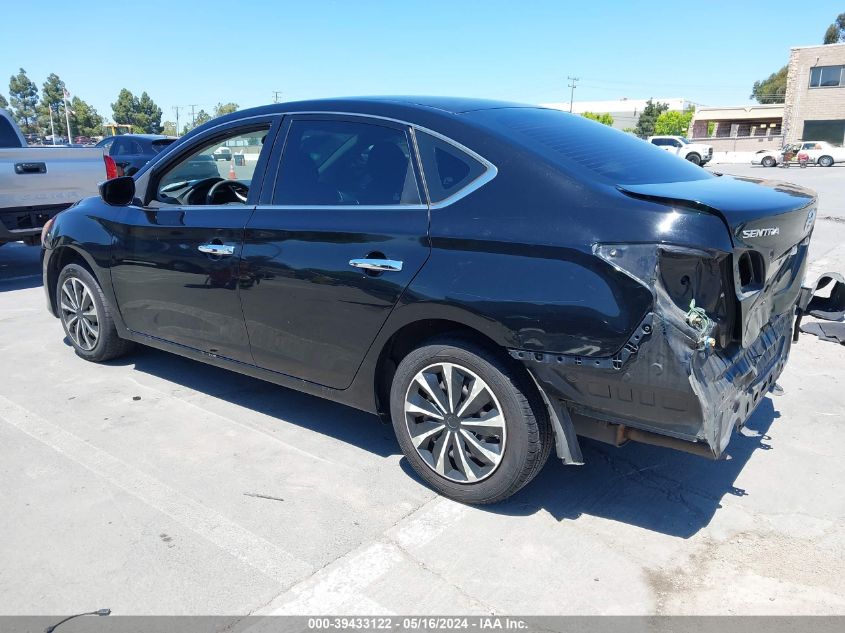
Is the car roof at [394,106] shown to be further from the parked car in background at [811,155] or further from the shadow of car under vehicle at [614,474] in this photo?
the parked car in background at [811,155]

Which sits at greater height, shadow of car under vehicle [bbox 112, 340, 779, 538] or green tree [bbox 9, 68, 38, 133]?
green tree [bbox 9, 68, 38, 133]

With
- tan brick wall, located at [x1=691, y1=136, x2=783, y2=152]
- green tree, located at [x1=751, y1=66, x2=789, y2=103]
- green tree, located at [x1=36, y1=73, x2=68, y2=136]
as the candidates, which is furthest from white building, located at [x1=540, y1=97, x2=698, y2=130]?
green tree, located at [x1=36, y1=73, x2=68, y2=136]

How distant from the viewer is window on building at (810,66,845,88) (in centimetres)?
5178

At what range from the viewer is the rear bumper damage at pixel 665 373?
2.60 m

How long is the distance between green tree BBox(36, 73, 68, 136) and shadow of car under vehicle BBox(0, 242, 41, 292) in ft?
350

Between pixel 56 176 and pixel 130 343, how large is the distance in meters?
4.41

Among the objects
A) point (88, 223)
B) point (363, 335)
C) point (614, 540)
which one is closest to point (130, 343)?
point (88, 223)

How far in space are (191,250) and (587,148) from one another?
2.37m

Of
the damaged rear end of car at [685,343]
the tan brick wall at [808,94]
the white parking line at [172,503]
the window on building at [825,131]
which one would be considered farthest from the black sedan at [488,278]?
the tan brick wall at [808,94]

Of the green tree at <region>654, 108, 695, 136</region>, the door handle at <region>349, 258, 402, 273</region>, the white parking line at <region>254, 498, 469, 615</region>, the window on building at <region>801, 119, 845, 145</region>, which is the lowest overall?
the white parking line at <region>254, 498, 469, 615</region>

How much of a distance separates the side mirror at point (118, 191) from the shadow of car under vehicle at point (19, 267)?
464cm

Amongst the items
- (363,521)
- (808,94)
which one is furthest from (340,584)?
(808,94)

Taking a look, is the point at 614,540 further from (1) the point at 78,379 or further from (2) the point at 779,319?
(1) the point at 78,379

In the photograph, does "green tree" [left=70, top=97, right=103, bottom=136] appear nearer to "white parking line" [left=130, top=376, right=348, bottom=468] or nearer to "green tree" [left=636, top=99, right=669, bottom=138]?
"green tree" [left=636, top=99, right=669, bottom=138]
